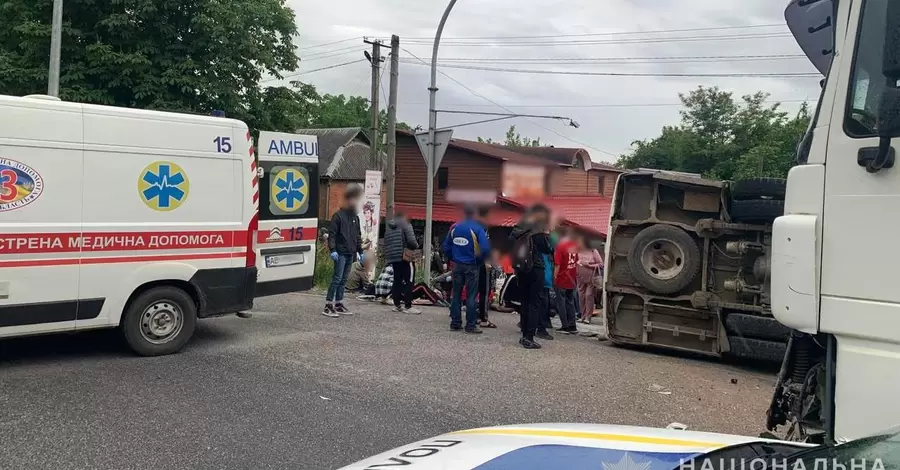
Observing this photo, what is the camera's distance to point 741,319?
276 inches

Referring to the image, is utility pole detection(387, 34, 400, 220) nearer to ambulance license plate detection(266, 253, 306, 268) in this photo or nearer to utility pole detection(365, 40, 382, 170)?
utility pole detection(365, 40, 382, 170)

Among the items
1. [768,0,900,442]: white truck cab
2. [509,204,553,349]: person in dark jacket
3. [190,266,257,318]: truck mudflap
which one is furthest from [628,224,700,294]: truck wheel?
[190,266,257,318]: truck mudflap

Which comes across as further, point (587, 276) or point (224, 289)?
point (587, 276)

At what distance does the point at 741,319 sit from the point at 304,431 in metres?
4.72

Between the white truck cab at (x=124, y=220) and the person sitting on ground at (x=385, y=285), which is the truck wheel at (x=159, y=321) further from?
the person sitting on ground at (x=385, y=285)

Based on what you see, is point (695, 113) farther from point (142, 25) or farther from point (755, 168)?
point (142, 25)

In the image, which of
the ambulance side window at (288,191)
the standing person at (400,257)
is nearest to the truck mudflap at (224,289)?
the ambulance side window at (288,191)

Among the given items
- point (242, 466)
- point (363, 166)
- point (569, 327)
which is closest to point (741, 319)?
point (569, 327)

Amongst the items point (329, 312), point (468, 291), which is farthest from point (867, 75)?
point (329, 312)

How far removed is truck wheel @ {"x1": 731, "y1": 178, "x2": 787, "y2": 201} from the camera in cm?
607

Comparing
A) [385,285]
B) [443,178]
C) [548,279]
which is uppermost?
[443,178]

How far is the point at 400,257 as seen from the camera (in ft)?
33.8

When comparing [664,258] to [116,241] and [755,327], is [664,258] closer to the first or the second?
[755,327]

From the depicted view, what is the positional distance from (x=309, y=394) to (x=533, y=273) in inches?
134
